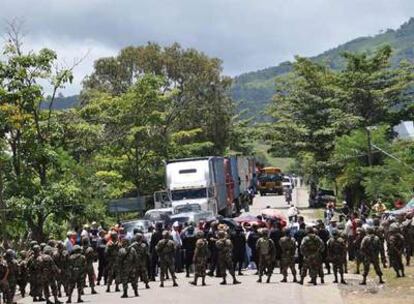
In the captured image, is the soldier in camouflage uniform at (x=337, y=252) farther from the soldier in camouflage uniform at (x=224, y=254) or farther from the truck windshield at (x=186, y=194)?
the truck windshield at (x=186, y=194)

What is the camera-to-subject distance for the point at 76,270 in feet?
70.7

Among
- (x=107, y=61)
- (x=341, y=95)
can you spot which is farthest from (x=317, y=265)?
(x=107, y=61)

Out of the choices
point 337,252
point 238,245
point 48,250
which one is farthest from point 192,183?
point 48,250

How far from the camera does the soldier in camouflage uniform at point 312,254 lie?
22.2 meters

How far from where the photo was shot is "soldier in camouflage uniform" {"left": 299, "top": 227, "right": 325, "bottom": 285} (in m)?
22.2

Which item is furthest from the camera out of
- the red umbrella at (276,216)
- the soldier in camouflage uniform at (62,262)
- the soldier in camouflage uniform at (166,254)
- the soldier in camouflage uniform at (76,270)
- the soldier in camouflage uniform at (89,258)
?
the red umbrella at (276,216)

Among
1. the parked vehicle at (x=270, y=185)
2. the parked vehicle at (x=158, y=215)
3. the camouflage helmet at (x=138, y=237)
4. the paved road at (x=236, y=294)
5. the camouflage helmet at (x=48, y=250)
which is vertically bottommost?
the paved road at (x=236, y=294)

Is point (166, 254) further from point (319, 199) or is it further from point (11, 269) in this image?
point (319, 199)

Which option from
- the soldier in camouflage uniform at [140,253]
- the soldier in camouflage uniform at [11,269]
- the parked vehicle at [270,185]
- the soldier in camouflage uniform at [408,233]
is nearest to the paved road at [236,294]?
the soldier in camouflage uniform at [140,253]

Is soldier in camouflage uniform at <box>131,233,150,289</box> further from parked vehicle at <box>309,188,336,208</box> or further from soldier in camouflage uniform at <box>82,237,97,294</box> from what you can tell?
parked vehicle at <box>309,188,336,208</box>

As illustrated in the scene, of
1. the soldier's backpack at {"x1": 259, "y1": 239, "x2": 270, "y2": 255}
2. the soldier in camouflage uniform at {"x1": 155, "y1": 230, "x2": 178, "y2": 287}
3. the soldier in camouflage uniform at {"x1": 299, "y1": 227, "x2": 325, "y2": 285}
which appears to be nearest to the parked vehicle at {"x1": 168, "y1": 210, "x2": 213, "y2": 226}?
the soldier in camouflage uniform at {"x1": 155, "y1": 230, "x2": 178, "y2": 287}

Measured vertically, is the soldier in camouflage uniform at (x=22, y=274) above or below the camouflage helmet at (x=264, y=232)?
below

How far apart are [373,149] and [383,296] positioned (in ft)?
98.0

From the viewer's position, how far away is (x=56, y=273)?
21.3 m
